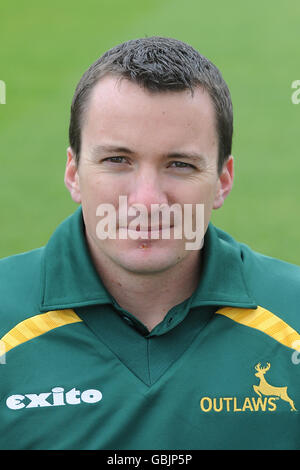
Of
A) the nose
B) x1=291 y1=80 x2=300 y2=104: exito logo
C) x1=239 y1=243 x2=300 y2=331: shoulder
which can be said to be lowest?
x1=239 y1=243 x2=300 y2=331: shoulder

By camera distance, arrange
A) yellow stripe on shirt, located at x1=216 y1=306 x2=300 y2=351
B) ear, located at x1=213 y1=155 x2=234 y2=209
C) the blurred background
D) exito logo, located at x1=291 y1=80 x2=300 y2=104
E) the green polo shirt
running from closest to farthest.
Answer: the green polo shirt
yellow stripe on shirt, located at x1=216 y1=306 x2=300 y2=351
ear, located at x1=213 y1=155 x2=234 y2=209
the blurred background
exito logo, located at x1=291 y1=80 x2=300 y2=104

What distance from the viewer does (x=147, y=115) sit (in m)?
2.08

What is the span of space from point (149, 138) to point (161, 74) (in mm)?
204

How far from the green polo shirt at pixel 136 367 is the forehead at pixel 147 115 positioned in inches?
17.5

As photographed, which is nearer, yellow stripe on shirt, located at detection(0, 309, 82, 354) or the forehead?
the forehead

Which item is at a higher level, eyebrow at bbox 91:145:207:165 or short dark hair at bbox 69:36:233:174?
short dark hair at bbox 69:36:233:174

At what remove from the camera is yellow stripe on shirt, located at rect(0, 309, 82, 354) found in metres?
2.21

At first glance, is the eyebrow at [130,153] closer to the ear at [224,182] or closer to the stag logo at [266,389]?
the ear at [224,182]

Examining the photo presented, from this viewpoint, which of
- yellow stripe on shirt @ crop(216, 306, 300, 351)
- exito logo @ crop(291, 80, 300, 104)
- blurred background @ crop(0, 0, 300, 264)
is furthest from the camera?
exito logo @ crop(291, 80, 300, 104)

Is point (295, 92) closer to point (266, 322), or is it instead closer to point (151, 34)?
point (151, 34)

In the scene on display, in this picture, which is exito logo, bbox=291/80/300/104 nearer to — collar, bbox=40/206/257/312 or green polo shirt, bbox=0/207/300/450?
collar, bbox=40/206/257/312

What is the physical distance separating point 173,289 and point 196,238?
0.70ft

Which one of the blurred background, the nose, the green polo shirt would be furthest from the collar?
the blurred background

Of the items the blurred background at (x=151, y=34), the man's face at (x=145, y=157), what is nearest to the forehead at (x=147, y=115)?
the man's face at (x=145, y=157)
